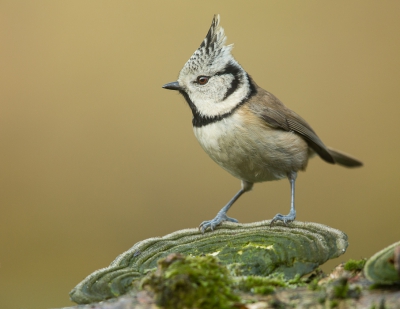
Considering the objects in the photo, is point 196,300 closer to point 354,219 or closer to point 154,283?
point 154,283

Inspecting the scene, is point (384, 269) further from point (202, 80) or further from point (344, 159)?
point (344, 159)

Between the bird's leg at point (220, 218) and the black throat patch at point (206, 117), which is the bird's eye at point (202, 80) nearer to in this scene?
the black throat patch at point (206, 117)

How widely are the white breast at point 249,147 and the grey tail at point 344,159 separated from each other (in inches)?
31.6

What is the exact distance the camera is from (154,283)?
62.8 inches

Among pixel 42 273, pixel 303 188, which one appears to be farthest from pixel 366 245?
pixel 42 273

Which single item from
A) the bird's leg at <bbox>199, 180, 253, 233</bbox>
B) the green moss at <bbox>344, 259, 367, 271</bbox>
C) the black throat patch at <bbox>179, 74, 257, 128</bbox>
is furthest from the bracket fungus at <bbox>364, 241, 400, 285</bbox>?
the black throat patch at <bbox>179, 74, 257, 128</bbox>

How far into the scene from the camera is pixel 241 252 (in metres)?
2.14

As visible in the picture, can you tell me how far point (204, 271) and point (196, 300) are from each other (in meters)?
0.12

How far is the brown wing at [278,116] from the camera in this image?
3.32m

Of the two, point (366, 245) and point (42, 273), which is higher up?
point (42, 273)

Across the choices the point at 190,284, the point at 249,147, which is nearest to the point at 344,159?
the point at 249,147

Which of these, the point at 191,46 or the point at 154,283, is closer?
the point at 154,283

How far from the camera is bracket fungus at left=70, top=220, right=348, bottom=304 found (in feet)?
6.40

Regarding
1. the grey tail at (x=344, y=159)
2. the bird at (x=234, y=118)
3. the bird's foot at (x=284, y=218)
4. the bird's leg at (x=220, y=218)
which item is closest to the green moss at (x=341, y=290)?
the bird's foot at (x=284, y=218)
